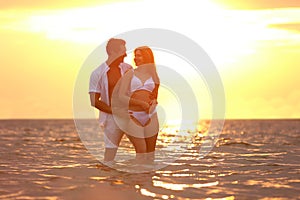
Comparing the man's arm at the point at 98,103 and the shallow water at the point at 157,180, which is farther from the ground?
the man's arm at the point at 98,103

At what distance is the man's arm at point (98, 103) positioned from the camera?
1005 centimetres

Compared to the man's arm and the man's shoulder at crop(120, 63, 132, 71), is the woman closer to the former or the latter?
the man's shoulder at crop(120, 63, 132, 71)

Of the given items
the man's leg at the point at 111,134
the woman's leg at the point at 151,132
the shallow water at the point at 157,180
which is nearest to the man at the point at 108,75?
the man's leg at the point at 111,134

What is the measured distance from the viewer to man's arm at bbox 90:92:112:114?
1005 centimetres

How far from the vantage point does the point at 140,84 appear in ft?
33.1

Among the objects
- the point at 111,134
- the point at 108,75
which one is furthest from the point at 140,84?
the point at 111,134

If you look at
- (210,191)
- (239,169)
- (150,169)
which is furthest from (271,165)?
(210,191)

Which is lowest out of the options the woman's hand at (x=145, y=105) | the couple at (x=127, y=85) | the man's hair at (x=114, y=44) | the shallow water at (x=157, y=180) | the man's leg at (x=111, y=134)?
the shallow water at (x=157, y=180)

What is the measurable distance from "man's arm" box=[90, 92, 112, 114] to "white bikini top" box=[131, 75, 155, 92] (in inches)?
23.5

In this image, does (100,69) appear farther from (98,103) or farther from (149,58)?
(149,58)

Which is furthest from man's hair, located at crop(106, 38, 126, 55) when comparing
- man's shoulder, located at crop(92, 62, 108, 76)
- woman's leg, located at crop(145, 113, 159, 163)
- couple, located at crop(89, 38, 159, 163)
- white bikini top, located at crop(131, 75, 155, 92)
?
woman's leg, located at crop(145, 113, 159, 163)

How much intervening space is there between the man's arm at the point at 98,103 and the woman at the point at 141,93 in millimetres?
Result: 375

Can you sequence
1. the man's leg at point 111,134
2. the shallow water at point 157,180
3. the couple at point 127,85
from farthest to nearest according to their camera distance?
the man's leg at point 111,134 < the couple at point 127,85 < the shallow water at point 157,180

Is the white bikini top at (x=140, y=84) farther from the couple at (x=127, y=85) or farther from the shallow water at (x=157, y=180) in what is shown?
the shallow water at (x=157, y=180)
